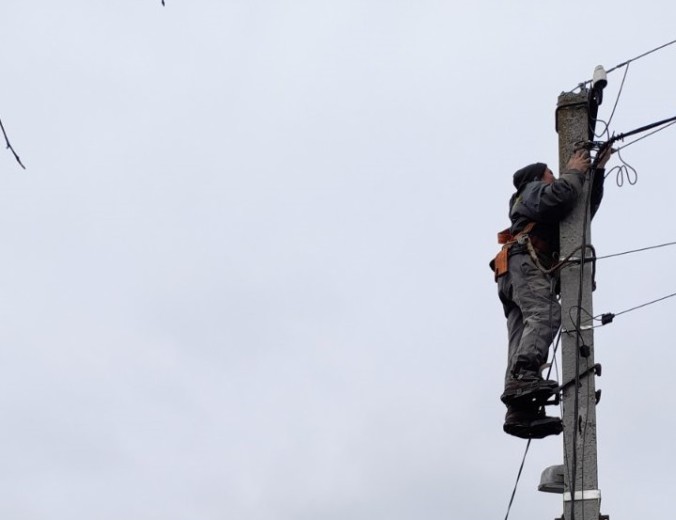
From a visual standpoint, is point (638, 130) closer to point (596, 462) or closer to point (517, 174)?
point (517, 174)

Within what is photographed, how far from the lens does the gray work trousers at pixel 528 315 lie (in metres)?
7.62

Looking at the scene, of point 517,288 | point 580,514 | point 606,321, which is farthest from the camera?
point 517,288

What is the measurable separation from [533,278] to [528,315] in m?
0.25

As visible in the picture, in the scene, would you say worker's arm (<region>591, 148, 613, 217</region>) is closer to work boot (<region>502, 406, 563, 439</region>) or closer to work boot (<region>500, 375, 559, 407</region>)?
work boot (<region>500, 375, 559, 407</region>)

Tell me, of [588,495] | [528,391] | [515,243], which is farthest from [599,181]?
[588,495]

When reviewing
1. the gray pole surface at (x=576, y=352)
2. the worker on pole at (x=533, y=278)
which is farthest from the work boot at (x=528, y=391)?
the gray pole surface at (x=576, y=352)

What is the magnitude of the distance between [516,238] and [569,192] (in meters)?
0.54

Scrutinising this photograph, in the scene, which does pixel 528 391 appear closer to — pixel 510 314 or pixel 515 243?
pixel 510 314

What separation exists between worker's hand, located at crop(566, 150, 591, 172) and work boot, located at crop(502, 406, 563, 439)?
1.52m

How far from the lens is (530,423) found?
24.5ft

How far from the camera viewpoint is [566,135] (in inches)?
314

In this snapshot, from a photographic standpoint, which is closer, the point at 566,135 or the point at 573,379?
the point at 573,379

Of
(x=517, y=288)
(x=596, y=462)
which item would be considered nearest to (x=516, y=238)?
(x=517, y=288)

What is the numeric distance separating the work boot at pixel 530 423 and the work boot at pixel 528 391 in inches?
1.9
